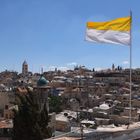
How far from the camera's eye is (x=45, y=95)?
1470 inches

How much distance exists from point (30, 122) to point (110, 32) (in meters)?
8.67

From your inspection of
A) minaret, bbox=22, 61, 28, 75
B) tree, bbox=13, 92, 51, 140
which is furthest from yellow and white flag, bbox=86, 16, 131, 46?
minaret, bbox=22, 61, 28, 75

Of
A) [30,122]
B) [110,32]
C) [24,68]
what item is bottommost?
[30,122]

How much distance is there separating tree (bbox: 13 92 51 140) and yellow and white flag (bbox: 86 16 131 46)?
319 inches

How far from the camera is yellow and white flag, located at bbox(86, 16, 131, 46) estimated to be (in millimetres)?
13852

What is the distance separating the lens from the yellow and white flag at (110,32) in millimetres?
13852

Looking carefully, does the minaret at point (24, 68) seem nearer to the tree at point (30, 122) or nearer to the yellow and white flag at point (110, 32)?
the tree at point (30, 122)

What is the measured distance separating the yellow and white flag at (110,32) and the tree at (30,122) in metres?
8.11

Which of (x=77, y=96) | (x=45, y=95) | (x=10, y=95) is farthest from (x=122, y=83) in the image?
(x=45, y=95)

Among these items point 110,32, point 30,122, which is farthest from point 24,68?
point 110,32

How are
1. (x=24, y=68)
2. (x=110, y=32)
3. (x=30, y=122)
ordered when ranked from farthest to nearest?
(x=24, y=68) → (x=30, y=122) → (x=110, y=32)

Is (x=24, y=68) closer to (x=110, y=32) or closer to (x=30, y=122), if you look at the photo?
(x=30, y=122)

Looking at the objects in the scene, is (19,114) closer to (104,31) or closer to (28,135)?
(28,135)

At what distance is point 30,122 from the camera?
20703 mm
